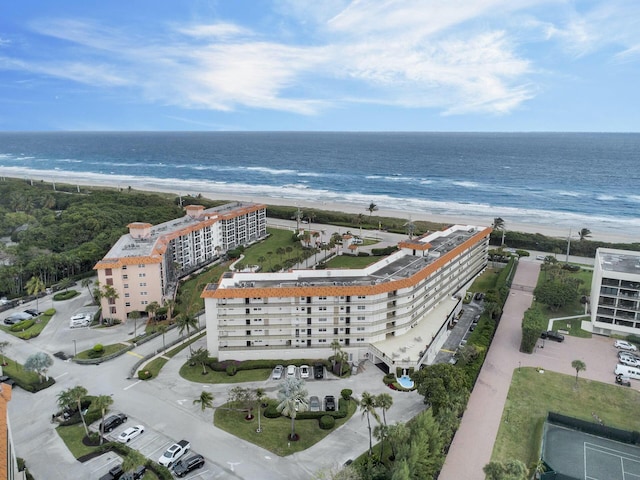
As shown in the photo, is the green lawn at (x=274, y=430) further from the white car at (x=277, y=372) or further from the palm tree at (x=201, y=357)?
the palm tree at (x=201, y=357)

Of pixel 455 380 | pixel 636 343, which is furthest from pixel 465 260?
pixel 455 380

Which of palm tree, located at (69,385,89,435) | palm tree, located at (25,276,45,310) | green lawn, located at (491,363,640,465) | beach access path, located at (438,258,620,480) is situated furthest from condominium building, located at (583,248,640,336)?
palm tree, located at (25,276,45,310)

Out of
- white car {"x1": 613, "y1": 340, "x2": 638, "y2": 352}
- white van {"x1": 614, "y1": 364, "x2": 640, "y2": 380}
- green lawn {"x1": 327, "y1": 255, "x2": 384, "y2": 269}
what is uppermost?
green lawn {"x1": 327, "y1": 255, "x2": 384, "y2": 269}

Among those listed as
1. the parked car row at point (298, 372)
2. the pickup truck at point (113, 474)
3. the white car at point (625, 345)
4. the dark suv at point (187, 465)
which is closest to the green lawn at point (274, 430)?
the dark suv at point (187, 465)

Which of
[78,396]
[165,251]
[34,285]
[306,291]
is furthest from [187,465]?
[34,285]

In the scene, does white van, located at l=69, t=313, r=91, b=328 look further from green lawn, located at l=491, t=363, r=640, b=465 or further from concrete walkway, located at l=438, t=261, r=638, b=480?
green lawn, located at l=491, t=363, r=640, b=465

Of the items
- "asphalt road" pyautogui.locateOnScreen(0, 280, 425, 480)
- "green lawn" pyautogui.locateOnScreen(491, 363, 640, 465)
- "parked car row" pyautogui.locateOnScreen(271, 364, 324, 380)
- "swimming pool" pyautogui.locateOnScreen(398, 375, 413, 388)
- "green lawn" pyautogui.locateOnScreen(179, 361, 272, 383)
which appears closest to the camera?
"asphalt road" pyautogui.locateOnScreen(0, 280, 425, 480)

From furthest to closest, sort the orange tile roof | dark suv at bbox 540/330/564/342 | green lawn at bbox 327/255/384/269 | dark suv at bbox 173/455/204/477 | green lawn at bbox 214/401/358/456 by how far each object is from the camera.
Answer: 1. green lawn at bbox 327/255/384/269
2. dark suv at bbox 540/330/564/342
3. the orange tile roof
4. green lawn at bbox 214/401/358/456
5. dark suv at bbox 173/455/204/477
